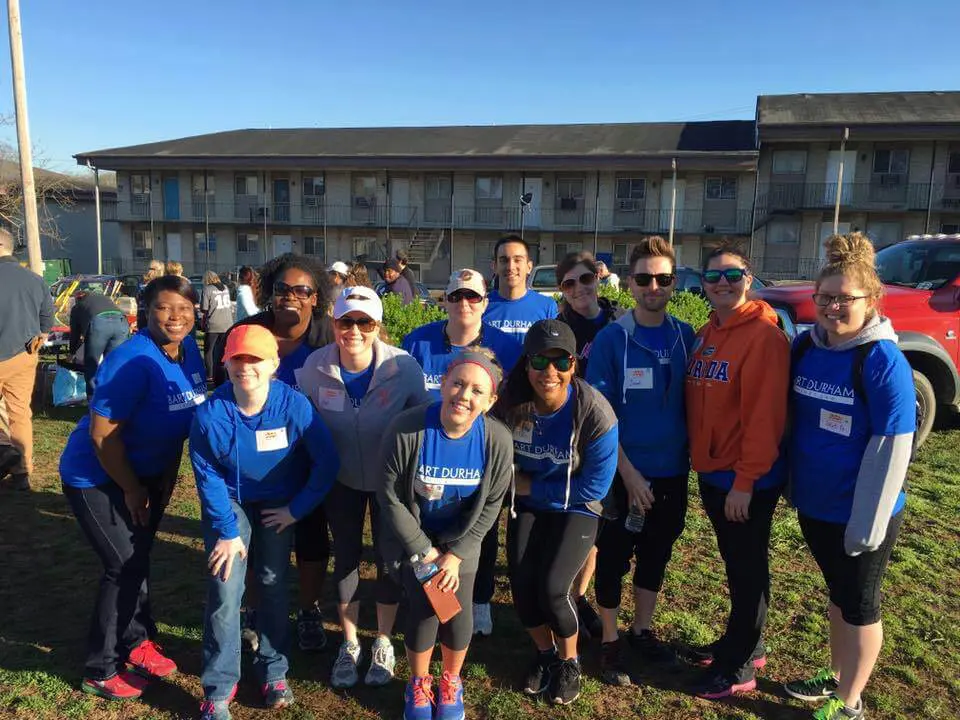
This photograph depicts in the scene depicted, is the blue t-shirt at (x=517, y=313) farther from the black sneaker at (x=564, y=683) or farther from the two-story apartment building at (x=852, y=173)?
the two-story apartment building at (x=852, y=173)

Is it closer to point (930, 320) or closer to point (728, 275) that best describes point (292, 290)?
point (728, 275)

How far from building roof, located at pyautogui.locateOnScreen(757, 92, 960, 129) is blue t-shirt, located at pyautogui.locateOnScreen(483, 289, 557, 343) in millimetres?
26441

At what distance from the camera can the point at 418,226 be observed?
31.7 metres

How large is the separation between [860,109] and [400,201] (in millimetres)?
20467

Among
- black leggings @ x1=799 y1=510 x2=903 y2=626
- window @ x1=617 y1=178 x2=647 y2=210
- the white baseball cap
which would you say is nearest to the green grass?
black leggings @ x1=799 y1=510 x2=903 y2=626

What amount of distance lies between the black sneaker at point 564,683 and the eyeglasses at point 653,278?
6.07 feet

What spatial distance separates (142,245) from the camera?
3547 centimetres

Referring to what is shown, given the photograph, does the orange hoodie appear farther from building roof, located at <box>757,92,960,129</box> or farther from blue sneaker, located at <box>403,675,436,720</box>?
building roof, located at <box>757,92,960,129</box>

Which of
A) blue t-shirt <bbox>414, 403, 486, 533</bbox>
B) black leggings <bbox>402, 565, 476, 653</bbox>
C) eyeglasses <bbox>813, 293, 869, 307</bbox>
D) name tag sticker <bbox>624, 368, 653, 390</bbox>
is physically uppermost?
eyeglasses <bbox>813, 293, 869, 307</bbox>

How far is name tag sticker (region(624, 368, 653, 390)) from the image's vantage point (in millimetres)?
3145

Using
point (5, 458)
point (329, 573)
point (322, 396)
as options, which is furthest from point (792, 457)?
point (5, 458)

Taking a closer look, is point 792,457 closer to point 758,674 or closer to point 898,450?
point 898,450

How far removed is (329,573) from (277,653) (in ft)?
4.80

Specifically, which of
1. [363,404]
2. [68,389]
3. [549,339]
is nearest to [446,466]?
[363,404]
